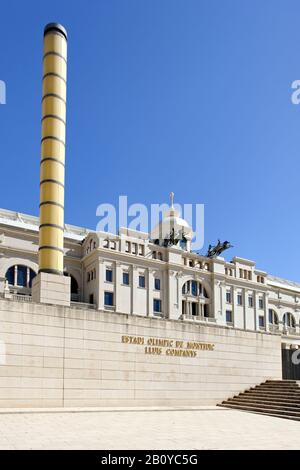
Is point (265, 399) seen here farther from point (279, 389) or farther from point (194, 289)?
point (194, 289)

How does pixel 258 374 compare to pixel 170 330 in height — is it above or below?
below

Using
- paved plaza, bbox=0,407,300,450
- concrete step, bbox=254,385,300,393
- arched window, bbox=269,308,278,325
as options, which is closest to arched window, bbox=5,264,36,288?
concrete step, bbox=254,385,300,393

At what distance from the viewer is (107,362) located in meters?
28.3

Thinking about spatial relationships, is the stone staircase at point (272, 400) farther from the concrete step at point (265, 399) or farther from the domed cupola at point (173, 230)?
the domed cupola at point (173, 230)

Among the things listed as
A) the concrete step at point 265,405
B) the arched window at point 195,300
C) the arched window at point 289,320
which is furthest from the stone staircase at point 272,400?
the arched window at point 289,320

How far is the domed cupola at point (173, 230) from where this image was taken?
70.1m

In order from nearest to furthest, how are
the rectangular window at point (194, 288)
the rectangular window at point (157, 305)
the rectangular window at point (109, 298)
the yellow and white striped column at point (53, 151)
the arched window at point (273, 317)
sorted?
the yellow and white striped column at point (53, 151) → the rectangular window at point (109, 298) → the rectangular window at point (157, 305) → the rectangular window at point (194, 288) → the arched window at point (273, 317)

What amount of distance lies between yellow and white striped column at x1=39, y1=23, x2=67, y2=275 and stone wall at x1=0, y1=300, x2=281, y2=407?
419 cm

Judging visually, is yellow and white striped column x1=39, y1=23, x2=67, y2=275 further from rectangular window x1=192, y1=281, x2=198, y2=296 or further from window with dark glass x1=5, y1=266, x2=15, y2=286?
rectangular window x1=192, y1=281, x2=198, y2=296

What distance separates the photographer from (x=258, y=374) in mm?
34938

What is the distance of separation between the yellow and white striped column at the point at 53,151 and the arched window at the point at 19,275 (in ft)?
71.4
